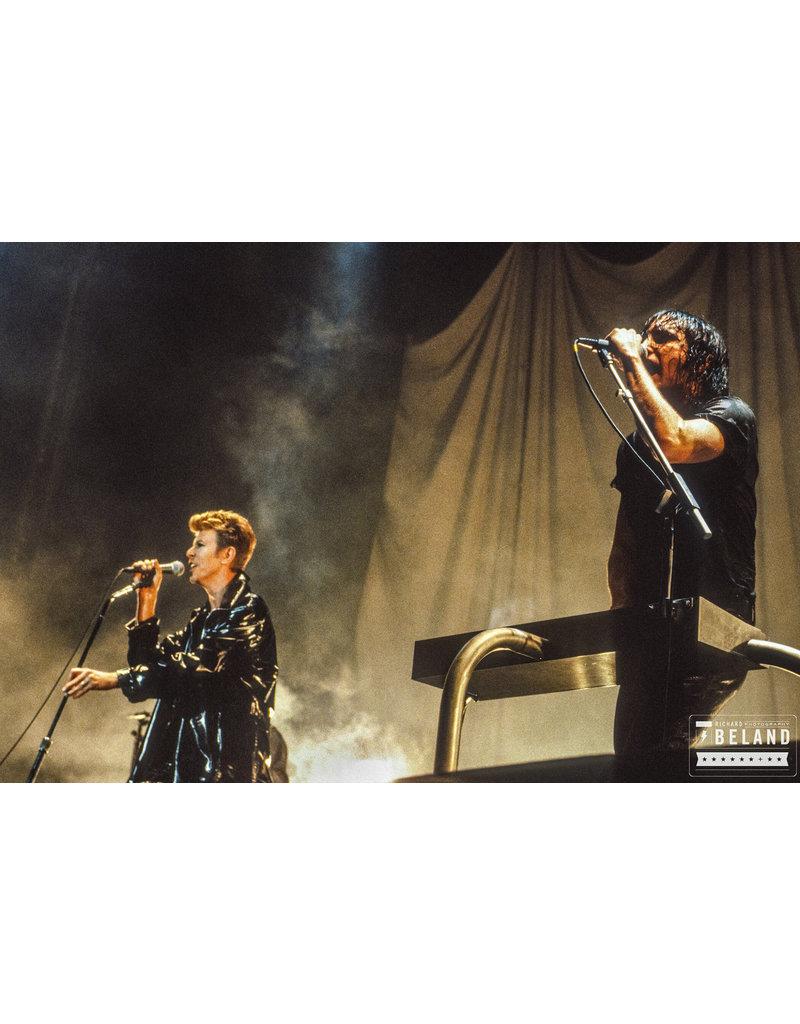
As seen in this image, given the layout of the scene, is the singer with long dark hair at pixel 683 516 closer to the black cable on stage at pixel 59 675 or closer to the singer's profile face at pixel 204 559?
the singer's profile face at pixel 204 559

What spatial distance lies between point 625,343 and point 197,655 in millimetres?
1830

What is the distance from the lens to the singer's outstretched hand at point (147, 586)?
126 inches

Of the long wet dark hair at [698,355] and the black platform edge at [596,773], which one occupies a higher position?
the long wet dark hair at [698,355]

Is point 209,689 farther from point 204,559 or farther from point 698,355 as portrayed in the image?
point 698,355

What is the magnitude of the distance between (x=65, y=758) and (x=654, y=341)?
2476 mm

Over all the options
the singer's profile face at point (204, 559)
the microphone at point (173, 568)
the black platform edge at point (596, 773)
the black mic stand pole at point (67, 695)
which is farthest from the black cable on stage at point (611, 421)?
the black mic stand pole at point (67, 695)

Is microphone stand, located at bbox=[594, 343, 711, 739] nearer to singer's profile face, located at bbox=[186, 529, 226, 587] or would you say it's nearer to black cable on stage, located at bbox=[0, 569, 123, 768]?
singer's profile face, located at bbox=[186, 529, 226, 587]

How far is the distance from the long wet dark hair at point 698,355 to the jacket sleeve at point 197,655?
65.4 inches

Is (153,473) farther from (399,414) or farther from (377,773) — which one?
(377,773)

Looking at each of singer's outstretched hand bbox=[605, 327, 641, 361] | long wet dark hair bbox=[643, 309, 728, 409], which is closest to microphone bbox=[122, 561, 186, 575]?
singer's outstretched hand bbox=[605, 327, 641, 361]

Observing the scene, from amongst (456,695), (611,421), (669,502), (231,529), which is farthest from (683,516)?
(231,529)

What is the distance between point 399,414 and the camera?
10.9ft

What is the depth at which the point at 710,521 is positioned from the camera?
3.01m

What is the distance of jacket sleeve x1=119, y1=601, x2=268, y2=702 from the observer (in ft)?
10.1
